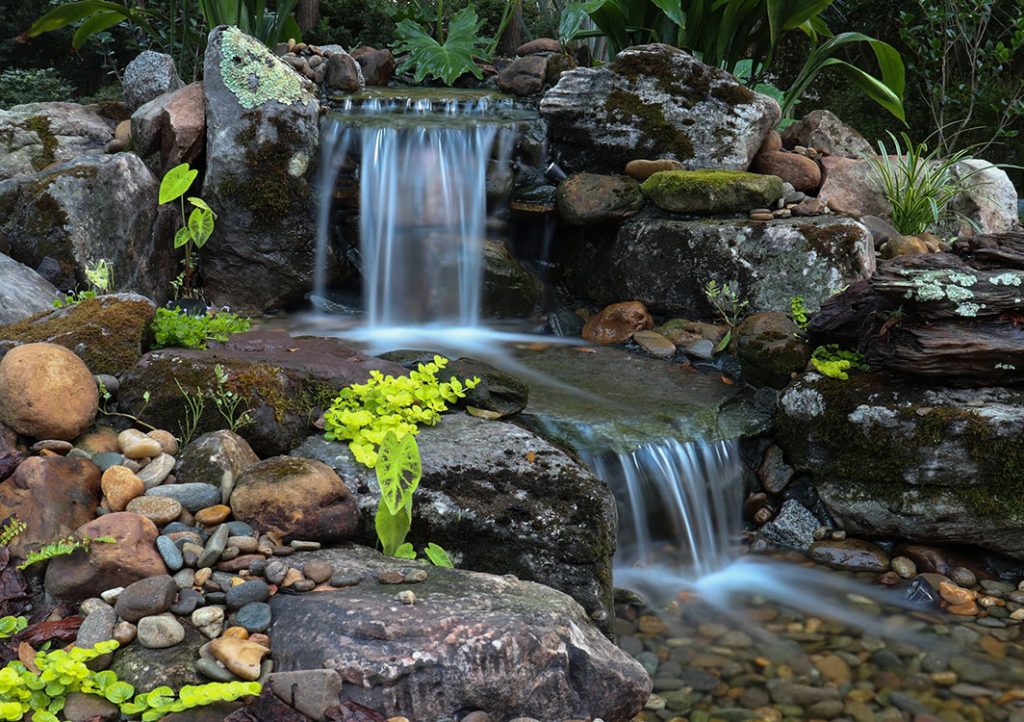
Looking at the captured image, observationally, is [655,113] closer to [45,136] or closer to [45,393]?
[45,136]

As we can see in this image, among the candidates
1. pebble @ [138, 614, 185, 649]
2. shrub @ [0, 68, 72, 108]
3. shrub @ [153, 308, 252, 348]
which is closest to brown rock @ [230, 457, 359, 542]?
pebble @ [138, 614, 185, 649]

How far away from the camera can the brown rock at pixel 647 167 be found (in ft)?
22.5

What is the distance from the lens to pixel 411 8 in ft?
38.2

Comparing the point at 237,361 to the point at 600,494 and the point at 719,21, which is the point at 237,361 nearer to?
the point at 600,494

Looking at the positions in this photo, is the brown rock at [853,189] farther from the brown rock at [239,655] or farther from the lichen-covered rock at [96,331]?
the brown rock at [239,655]

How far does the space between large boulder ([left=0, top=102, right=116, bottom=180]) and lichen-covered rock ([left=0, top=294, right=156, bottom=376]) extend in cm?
323

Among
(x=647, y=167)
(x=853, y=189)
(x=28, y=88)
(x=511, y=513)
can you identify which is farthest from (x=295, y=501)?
(x=28, y=88)

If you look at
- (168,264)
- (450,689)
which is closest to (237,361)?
(450,689)

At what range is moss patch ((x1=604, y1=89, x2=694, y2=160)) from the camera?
23.1ft

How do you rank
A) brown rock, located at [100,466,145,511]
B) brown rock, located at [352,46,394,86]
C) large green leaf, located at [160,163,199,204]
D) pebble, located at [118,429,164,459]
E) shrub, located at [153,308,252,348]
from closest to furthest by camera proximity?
1. brown rock, located at [100,466,145,511]
2. pebble, located at [118,429,164,459]
3. shrub, located at [153,308,252,348]
4. large green leaf, located at [160,163,199,204]
5. brown rock, located at [352,46,394,86]

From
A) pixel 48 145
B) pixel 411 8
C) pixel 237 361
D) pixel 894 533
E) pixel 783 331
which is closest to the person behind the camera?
pixel 237 361

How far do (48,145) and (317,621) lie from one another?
19.5ft

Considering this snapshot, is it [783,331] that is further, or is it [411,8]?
[411,8]

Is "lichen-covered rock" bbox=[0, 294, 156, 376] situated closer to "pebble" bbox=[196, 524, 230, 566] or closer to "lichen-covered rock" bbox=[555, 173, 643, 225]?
"pebble" bbox=[196, 524, 230, 566]
